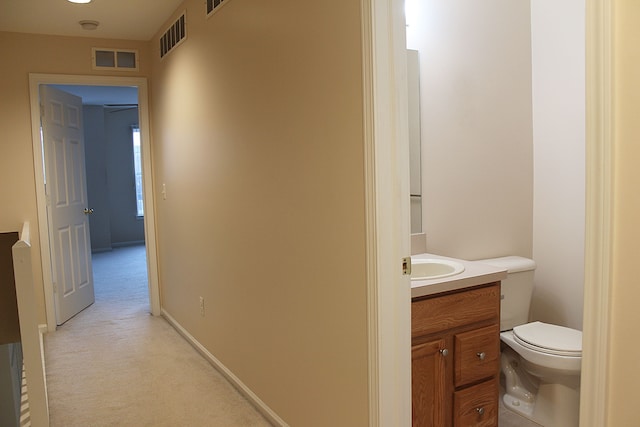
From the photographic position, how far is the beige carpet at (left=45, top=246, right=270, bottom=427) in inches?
111

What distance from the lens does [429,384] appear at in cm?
219

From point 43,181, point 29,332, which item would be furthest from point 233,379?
point 43,181

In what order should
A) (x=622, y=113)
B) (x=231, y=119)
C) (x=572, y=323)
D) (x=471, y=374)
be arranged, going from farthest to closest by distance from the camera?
(x=572, y=323), (x=231, y=119), (x=471, y=374), (x=622, y=113)

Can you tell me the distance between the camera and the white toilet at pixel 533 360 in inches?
98.7

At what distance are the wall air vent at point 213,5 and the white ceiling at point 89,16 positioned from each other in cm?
55

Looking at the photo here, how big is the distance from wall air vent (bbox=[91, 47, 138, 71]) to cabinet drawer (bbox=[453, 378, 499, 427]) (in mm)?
3813

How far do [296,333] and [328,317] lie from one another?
33 centimetres

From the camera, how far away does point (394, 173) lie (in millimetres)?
1762

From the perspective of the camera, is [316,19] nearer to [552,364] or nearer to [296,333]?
[296,333]

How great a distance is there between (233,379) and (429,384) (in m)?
1.41

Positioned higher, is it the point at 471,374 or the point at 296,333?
the point at 296,333

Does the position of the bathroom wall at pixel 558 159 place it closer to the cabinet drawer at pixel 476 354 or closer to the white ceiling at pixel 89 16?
the cabinet drawer at pixel 476 354

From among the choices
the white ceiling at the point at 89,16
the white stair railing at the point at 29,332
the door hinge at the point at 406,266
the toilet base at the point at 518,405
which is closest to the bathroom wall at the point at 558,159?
the toilet base at the point at 518,405

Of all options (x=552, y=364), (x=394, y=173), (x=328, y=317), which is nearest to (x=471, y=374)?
(x=552, y=364)
